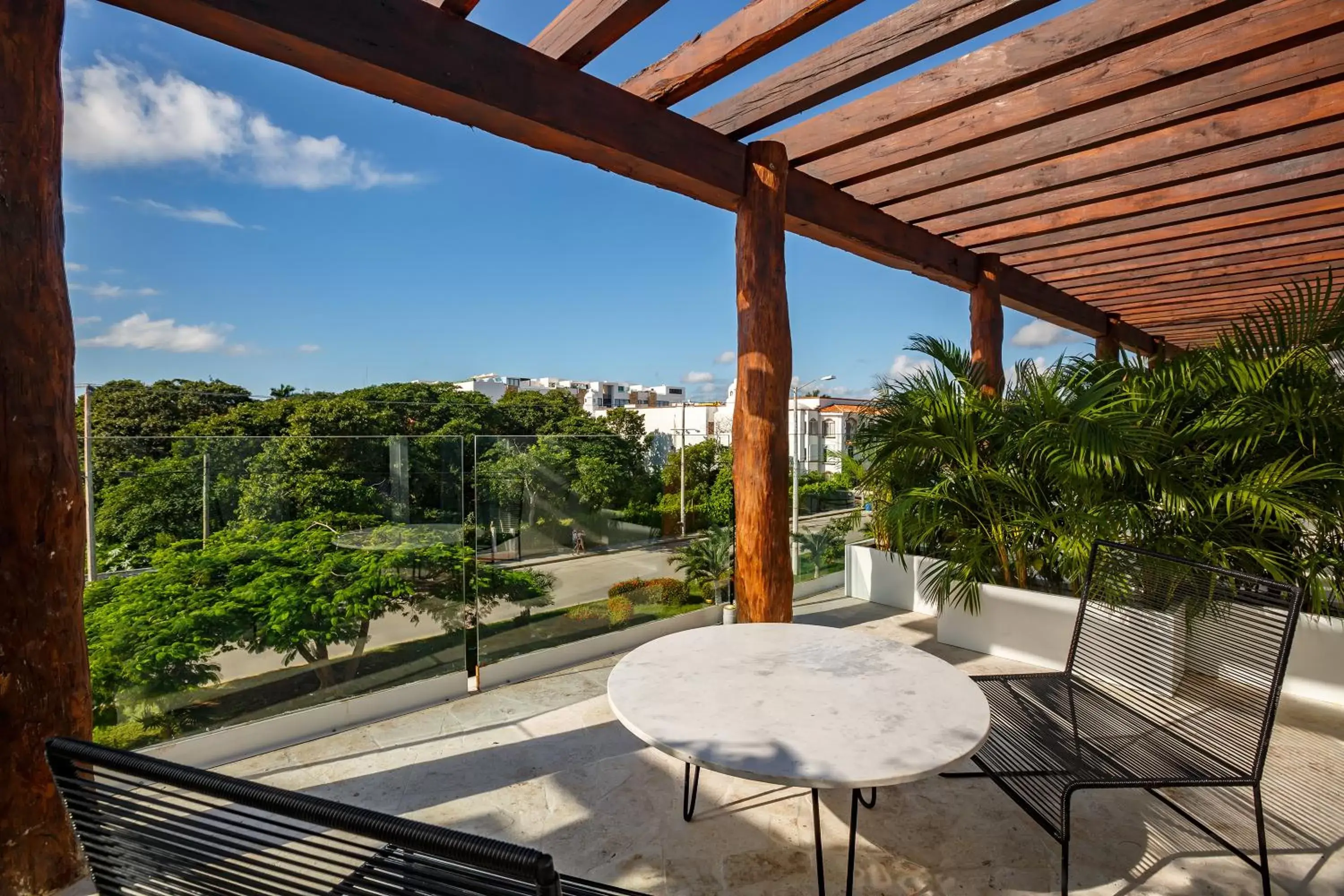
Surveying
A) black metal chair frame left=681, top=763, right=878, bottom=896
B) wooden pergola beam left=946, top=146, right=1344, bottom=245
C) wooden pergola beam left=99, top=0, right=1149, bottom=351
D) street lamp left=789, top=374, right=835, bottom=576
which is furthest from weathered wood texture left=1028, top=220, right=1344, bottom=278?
black metal chair frame left=681, top=763, right=878, bottom=896

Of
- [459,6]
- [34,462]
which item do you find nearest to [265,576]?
[34,462]

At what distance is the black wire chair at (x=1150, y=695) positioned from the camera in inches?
66.9

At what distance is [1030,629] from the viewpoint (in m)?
3.53

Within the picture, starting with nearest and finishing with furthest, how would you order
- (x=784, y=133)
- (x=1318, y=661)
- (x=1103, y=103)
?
(x=1103, y=103)
(x=1318, y=661)
(x=784, y=133)

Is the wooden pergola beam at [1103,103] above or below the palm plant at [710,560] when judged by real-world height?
above

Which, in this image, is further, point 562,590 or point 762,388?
point 562,590

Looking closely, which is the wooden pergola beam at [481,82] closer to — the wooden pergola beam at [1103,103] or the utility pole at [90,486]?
the wooden pergola beam at [1103,103]

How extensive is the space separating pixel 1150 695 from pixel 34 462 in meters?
3.28

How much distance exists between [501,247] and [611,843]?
50.1 meters

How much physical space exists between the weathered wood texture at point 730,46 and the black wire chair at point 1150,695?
7.12 feet

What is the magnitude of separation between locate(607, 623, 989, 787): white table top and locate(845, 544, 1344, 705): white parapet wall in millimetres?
901

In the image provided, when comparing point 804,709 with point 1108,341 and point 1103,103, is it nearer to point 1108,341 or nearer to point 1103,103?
point 1103,103

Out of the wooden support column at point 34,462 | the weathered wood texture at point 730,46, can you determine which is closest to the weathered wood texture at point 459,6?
the weathered wood texture at point 730,46

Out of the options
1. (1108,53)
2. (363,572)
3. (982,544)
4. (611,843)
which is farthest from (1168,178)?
(363,572)
